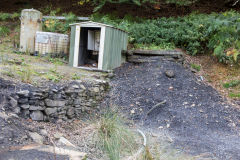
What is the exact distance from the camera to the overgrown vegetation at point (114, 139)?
10.2ft

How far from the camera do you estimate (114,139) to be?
330 cm

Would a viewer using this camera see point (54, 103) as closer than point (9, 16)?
Yes

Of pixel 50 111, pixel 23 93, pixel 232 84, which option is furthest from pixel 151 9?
pixel 23 93

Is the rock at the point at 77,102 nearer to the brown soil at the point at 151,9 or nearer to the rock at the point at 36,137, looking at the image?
the rock at the point at 36,137

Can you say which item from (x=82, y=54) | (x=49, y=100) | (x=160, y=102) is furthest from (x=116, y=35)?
(x=49, y=100)

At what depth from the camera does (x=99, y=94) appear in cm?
605

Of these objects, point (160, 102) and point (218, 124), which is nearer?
point (218, 124)

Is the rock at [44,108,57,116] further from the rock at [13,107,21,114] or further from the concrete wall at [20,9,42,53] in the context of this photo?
the concrete wall at [20,9,42,53]

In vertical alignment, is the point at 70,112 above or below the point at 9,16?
below

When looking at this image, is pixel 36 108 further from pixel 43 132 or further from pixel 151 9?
pixel 151 9

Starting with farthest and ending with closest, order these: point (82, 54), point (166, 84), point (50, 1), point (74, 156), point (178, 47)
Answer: point (50, 1), point (178, 47), point (82, 54), point (166, 84), point (74, 156)

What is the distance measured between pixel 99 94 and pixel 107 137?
8.59 feet

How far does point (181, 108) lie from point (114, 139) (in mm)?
2738

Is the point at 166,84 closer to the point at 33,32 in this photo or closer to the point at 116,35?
the point at 116,35
